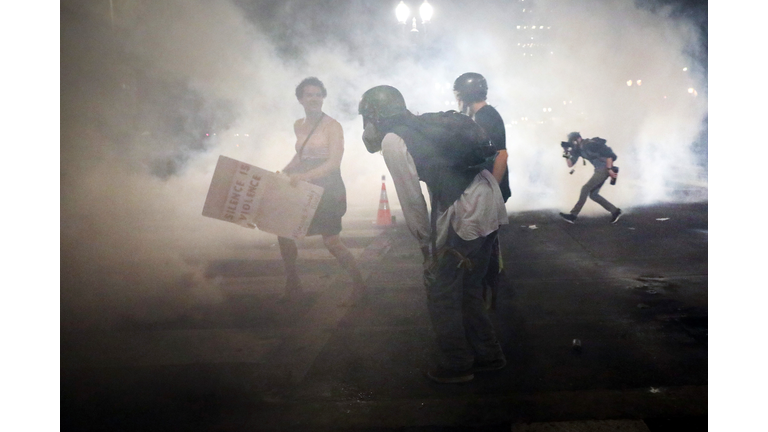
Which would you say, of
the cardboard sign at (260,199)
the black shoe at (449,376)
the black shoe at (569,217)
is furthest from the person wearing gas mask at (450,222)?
the black shoe at (569,217)

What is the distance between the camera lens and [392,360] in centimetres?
249

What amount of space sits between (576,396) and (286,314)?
1.99 meters

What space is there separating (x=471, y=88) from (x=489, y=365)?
73.0 inches

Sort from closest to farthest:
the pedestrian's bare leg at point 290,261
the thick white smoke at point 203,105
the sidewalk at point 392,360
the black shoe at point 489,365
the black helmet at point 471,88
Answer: the sidewalk at point 392,360, the black shoe at point 489,365, the black helmet at point 471,88, the pedestrian's bare leg at point 290,261, the thick white smoke at point 203,105

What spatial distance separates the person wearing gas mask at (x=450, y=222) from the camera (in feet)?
7.04

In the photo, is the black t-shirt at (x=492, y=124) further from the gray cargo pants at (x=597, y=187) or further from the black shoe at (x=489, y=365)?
the gray cargo pants at (x=597, y=187)

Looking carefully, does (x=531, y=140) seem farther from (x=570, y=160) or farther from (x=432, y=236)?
(x=432, y=236)

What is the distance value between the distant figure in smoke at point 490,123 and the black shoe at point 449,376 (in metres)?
0.79

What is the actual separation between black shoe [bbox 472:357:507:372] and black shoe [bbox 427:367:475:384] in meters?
0.08

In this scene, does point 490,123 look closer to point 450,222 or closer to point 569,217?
point 450,222

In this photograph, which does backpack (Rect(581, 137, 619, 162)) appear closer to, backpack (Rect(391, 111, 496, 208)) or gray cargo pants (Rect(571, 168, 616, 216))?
gray cargo pants (Rect(571, 168, 616, 216))

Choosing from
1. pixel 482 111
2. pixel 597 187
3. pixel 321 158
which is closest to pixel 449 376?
pixel 482 111
